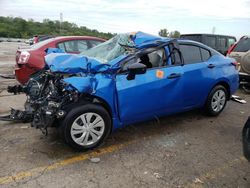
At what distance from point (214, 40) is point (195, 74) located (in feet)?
27.3

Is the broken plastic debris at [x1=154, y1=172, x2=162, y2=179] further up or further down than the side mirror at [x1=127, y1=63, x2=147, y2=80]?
further down

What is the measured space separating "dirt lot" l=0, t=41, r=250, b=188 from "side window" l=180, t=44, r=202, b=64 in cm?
119

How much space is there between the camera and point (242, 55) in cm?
770

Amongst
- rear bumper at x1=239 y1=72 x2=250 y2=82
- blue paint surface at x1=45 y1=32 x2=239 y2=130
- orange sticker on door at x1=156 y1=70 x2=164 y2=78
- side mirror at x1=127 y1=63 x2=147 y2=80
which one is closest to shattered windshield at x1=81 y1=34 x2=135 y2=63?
blue paint surface at x1=45 y1=32 x2=239 y2=130

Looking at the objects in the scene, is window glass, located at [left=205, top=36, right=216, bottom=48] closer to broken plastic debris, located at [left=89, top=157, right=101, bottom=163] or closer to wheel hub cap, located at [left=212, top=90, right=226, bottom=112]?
wheel hub cap, located at [left=212, top=90, right=226, bottom=112]

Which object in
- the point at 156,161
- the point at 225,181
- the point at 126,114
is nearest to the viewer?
the point at 225,181

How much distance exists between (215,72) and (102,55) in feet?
7.31

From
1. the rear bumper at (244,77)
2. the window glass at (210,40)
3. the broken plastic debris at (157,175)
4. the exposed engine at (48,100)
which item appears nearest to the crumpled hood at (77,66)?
the exposed engine at (48,100)

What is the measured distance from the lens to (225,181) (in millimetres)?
3246

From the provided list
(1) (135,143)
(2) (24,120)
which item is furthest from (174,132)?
(2) (24,120)

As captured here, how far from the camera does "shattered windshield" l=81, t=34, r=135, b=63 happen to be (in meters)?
4.25

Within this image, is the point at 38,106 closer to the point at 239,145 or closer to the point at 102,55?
the point at 102,55

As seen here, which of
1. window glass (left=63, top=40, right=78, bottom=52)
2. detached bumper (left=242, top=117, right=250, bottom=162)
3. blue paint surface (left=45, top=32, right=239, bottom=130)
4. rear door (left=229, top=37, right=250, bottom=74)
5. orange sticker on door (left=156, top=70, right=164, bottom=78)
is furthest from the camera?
rear door (left=229, top=37, right=250, bottom=74)

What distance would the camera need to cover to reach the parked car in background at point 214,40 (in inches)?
467
